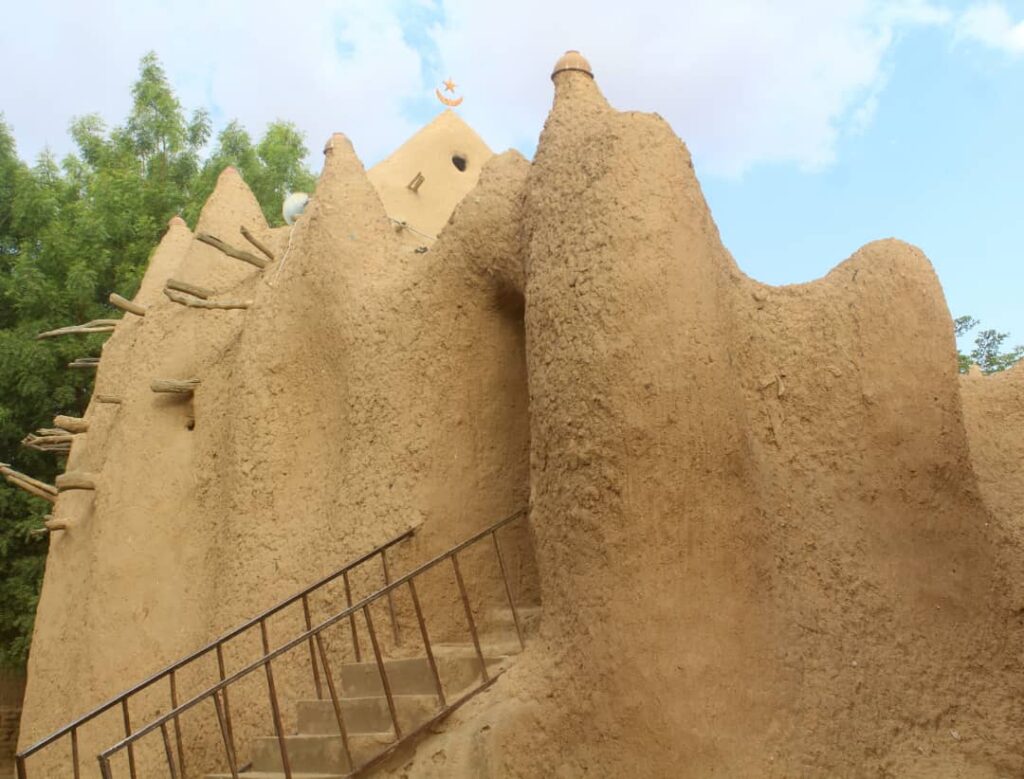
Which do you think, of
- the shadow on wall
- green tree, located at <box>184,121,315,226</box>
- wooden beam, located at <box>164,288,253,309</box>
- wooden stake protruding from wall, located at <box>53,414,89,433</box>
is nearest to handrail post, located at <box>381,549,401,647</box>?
wooden beam, located at <box>164,288,253,309</box>

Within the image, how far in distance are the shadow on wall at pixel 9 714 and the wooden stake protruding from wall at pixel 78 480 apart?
478 centimetres

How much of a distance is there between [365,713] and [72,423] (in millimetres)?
5597

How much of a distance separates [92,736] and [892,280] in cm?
609

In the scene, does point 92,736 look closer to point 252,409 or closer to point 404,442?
point 252,409

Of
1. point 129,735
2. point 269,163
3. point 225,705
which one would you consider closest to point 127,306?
point 129,735

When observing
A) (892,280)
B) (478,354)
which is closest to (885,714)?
(892,280)

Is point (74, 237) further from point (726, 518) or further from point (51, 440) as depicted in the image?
point (726, 518)

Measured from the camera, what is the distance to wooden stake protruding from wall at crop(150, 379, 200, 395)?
784 centimetres

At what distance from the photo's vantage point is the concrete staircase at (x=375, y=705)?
471 centimetres

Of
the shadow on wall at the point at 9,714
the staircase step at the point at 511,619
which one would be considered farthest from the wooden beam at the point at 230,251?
the shadow on wall at the point at 9,714

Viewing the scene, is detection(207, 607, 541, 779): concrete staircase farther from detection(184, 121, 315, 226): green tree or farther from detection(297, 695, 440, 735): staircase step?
detection(184, 121, 315, 226): green tree

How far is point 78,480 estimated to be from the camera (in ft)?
26.8

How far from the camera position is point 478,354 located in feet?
19.9

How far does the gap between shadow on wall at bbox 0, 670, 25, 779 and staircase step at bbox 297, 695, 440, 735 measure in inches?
318
